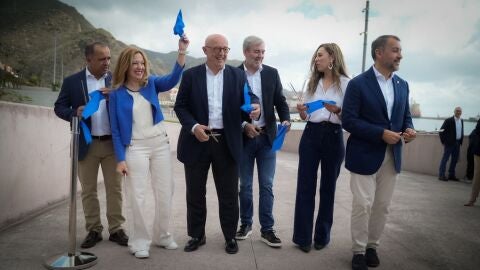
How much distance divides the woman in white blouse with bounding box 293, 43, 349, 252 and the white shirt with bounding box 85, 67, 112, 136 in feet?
6.54

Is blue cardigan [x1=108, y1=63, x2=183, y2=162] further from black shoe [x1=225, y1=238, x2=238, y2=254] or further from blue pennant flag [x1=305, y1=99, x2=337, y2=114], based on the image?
blue pennant flag [x1=305, y1=99, x2=337, y2=114]

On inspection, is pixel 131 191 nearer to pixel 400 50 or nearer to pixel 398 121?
pixel 398 121

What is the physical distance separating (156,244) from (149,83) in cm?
165

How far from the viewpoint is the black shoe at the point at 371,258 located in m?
3.50

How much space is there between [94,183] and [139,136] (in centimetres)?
90

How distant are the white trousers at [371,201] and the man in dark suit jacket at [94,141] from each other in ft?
7.65

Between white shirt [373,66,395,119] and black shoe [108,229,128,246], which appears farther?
black shoe [108,229,128,246]

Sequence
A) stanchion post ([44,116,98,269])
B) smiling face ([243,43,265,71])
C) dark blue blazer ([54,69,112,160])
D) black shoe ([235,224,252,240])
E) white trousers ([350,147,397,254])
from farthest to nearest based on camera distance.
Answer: black shoe ([235,224,252,240]), smiling face ([243,43,265,71]), dark blue blazer ([54,69,112,160]), white trousers ([350,147,397,254]), stanchion post ([44,116,98,269])

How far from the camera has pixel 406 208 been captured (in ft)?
20.1

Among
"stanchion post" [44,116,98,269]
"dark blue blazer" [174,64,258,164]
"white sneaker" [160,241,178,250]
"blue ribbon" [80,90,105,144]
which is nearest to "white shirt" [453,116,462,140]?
"dark blue blazer" [174,64,258,164]

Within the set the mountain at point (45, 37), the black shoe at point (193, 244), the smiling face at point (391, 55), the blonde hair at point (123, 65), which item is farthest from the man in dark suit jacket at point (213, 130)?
the mountain at point (45, 37)

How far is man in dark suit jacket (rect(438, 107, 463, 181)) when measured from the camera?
9.88 m

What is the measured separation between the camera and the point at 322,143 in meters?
3.79

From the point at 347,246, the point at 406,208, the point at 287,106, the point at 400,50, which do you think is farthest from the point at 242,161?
the point at 406,208
